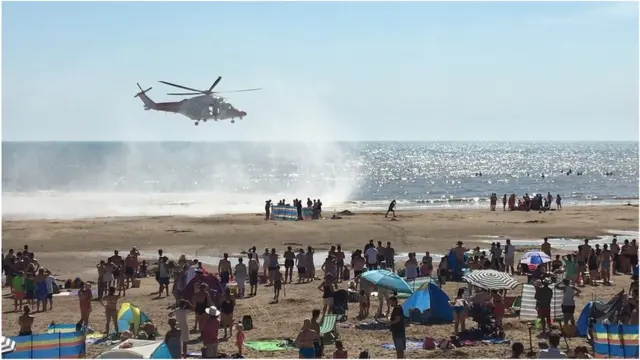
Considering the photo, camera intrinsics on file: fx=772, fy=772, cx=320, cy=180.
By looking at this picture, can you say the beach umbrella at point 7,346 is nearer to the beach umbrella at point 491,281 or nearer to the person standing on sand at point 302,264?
the beach umbrella at point 491,281

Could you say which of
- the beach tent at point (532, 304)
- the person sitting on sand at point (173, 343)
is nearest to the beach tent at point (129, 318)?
the person sitting on sand at point (173, 343)

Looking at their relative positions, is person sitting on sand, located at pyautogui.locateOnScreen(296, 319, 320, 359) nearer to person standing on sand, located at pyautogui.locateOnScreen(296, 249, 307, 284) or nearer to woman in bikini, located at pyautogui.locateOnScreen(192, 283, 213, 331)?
woman in bikini, located at pyautogui.locateOnScreen(192, 283, 213, 331)

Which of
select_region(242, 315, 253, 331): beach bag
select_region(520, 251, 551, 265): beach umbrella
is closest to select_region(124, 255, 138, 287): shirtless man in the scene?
select_region(242, 315, 253, 331): beach bag

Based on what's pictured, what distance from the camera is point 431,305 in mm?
16953

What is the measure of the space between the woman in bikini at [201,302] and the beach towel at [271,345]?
1.04 metres

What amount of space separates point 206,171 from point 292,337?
114 metres

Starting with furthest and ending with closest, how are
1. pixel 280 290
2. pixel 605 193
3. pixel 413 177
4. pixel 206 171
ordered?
1. pixel 206 171
2. pixel 413 177
3. pixel 605 193
4. pixel 280 290

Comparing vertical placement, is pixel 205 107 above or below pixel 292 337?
above

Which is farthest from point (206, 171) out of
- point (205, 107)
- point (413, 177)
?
point (205, 107)

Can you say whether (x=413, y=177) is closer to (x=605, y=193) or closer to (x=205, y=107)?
(x=605, y=193)

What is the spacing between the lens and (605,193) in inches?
3078

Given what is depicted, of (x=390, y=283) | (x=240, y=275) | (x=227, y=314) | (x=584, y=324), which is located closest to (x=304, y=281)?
(x=240, y=275)

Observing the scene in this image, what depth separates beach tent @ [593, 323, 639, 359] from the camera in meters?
12.8

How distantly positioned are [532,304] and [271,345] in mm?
5683
